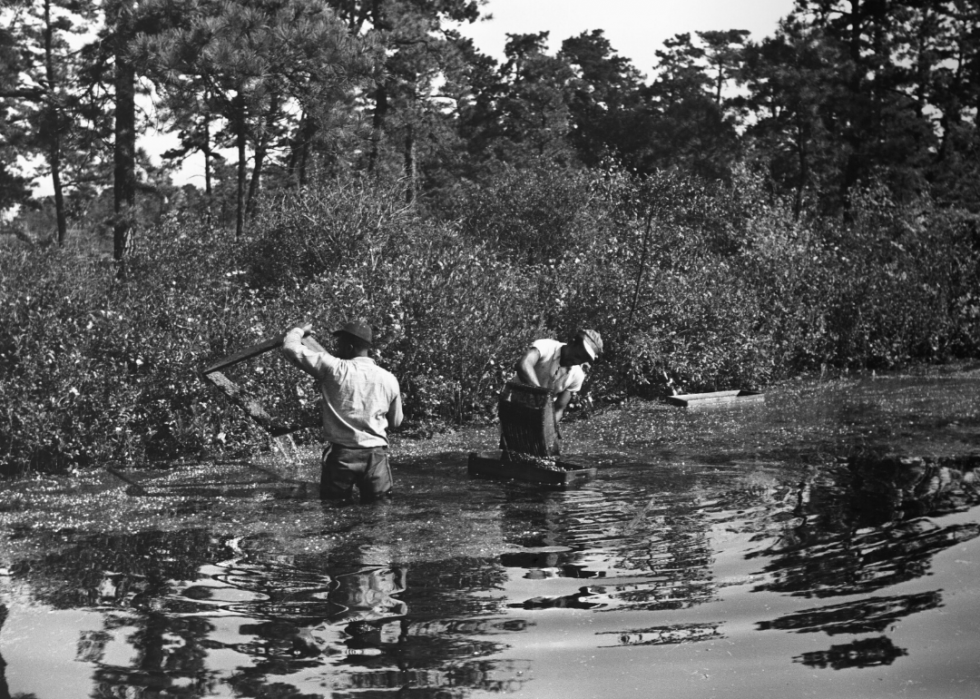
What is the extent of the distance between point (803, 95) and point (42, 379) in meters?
33.1

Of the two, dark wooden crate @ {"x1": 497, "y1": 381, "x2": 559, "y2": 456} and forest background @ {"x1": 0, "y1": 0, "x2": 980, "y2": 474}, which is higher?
forest background @ {"x1": 0, "y1": 0, "x2": 980, "y2": 474}

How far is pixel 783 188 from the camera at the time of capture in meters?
44.9

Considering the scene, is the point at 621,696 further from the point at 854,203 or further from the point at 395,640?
the point at 854,203

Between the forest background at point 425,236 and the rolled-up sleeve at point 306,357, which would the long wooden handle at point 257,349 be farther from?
the forest background at point 425,236

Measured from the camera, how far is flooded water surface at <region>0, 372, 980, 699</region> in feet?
17.9

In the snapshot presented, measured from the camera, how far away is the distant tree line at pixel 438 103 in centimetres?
2283

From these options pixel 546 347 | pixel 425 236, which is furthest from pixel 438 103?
pixel 546 347

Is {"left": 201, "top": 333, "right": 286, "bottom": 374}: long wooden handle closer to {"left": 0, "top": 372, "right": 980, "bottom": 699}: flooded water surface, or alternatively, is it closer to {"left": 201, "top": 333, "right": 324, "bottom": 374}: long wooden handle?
{"left": 201, "top": 333, "right": 324, "bottom": 374}: long wooden handle

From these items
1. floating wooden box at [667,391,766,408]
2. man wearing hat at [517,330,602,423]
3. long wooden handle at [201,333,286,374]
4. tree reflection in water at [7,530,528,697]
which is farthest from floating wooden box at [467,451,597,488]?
floating wooden box at [667,391,766,408]

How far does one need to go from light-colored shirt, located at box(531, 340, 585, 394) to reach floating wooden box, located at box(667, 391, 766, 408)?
8.17 m

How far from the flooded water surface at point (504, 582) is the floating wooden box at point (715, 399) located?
623cm

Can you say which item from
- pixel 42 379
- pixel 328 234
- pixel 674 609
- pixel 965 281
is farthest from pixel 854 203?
pixel 674 609

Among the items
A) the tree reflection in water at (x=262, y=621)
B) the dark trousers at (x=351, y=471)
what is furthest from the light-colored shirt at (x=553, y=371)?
the tree reflection in water at (x=262, y=621)

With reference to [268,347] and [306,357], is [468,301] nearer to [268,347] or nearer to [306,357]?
[268,347]
